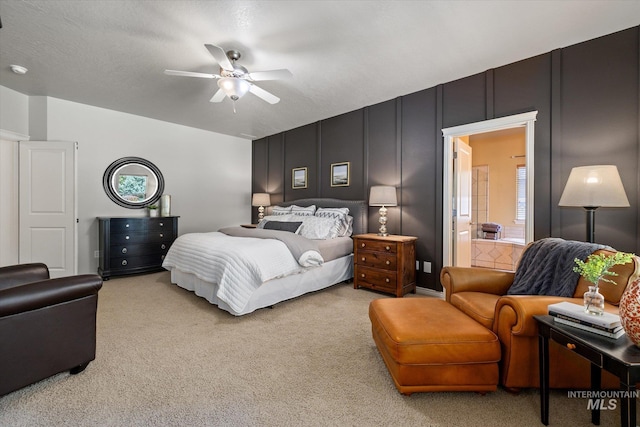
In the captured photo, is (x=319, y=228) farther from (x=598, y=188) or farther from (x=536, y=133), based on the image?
(x=598, y=188)

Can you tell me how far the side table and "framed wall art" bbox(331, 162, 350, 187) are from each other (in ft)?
11.7

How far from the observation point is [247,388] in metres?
1.83

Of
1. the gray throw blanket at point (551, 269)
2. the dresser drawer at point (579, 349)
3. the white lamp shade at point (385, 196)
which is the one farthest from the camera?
the white lamp shade at point (385, 196)

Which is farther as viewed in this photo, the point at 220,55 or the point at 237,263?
the point at 237,263

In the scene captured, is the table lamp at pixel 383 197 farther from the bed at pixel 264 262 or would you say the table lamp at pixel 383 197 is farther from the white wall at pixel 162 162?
the white wall at pixel 162 162

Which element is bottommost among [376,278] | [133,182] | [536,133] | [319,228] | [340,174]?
[376,278]

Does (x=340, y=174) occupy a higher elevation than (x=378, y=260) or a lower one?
higher

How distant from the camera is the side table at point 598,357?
3.56ft

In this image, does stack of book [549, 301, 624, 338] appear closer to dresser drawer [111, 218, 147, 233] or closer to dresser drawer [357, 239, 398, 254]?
dresser drawer [357, 239, 398, 254]

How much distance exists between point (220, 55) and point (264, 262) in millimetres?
1961

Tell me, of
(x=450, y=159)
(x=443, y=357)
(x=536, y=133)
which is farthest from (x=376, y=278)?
(x=536, y=133)

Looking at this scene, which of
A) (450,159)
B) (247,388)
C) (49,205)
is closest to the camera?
(247,388)

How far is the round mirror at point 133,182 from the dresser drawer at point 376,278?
12.8 ft

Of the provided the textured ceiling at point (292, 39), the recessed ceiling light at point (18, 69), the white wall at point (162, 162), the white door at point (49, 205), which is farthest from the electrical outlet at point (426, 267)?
the recessed ceiling light at point (18, 69)
